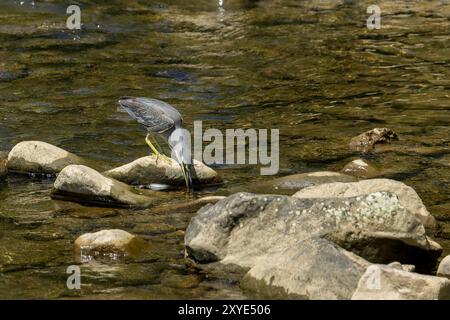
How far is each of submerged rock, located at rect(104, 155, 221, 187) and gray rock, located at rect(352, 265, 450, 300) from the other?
113 inches

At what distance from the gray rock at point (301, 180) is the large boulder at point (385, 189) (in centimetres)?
82

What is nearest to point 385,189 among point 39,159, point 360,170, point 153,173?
point 360,170

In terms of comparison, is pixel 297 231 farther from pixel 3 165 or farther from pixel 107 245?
pixel 3 165

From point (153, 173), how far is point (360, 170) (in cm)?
168

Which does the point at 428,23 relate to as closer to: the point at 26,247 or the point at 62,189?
the point at 62,189

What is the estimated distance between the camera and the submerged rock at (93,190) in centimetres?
734

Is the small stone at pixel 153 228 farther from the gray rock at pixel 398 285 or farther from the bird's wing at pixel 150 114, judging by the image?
the gray rock at pixel 398 285

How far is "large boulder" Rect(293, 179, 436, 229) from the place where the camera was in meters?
6.76

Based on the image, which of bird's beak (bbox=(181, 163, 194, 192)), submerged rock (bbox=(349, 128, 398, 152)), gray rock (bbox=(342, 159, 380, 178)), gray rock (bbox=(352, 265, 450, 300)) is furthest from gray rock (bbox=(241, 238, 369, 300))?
submerged rock (bbox=(349, 128, 398, 152))

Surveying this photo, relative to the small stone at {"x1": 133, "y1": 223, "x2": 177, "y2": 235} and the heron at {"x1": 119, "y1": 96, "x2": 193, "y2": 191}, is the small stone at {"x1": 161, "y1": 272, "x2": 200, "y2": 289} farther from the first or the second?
the heron at {"x1": 119, "y1": 96, "x2": 193, "y2": 191}

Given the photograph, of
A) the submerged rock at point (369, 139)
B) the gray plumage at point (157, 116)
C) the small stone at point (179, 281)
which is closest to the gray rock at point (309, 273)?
the small stone at point (179, 281)

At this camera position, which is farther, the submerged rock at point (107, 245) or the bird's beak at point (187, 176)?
the bird's beak at point (187, 176)

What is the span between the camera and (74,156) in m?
8.28

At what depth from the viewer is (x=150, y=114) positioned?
27.3 feet
